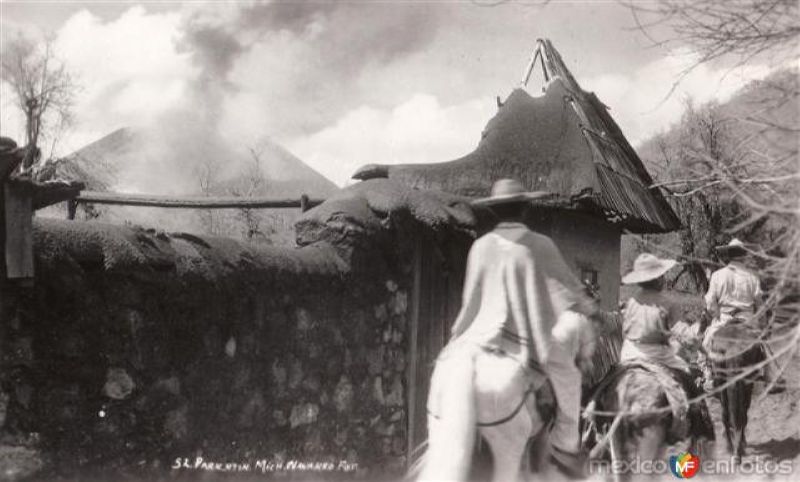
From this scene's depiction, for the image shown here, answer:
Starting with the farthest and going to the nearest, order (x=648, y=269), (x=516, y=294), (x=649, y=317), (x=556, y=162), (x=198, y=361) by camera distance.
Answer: (x=556, y=162) → (x=648, y=269) → (x=649, y=317) → (x=198, y=361) → (x=516, y=294)

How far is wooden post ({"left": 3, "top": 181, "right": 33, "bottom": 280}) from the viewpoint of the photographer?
13.5 ft

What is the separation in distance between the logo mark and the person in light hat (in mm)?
618

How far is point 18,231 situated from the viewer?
163 inches

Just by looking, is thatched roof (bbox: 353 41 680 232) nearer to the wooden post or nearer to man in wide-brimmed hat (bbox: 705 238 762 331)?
man in wide-brimmed hat (bbox: 705 238 762 331)

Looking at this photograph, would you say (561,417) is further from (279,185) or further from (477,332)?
(279,185)

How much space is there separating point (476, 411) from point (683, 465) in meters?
2.42

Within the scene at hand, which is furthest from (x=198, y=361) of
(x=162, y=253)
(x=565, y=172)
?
(x=565, y=172)

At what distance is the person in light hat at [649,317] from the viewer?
6352 mm

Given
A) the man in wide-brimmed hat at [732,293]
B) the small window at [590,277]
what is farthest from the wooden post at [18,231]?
the small window at [590,277]

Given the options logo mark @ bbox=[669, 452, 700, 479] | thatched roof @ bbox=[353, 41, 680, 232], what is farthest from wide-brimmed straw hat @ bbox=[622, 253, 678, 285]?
thatched roof @ bbox=[353, 41, 680, 232]

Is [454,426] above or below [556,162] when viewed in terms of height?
below

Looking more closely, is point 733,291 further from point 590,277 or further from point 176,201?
point 176,201
